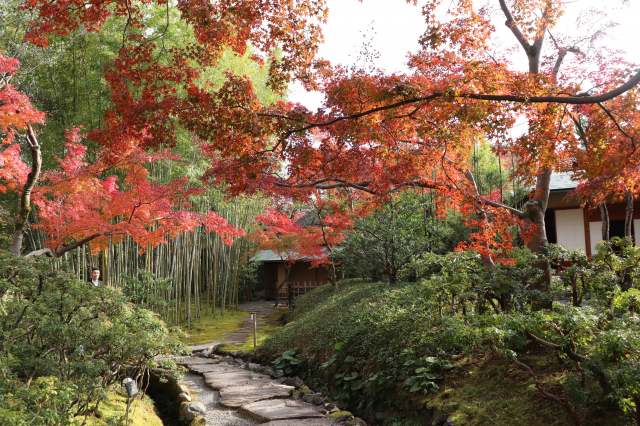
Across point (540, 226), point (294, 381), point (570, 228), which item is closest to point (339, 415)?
point (294, 381)

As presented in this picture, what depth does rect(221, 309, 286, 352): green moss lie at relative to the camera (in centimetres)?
1026

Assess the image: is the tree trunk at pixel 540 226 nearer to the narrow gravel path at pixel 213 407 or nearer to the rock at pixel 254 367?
the narrow gravel path at pixel 213 407

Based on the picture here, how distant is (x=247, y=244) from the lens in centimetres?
2011

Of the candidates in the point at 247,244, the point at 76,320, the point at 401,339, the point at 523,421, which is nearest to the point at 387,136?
the point at 401,339

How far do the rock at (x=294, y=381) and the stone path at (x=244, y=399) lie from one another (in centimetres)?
10

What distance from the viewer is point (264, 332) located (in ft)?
41.6

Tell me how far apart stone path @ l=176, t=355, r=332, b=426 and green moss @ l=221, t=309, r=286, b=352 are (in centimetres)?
138

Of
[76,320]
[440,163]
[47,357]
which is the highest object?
[440,163]

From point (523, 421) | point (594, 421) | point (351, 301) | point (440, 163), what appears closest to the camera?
point (594, 421)

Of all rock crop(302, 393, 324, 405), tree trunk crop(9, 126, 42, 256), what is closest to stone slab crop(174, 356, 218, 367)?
rock crop(302, 393, 324, 405)

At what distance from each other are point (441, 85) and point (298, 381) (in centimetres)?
484

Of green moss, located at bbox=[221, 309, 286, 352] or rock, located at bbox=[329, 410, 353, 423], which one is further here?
green moss, located at bbox=[221, 309, 286, 352]

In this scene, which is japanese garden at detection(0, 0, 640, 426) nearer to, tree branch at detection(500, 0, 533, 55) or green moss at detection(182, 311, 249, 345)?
tree branch at detection(500, 0, 533, 55)

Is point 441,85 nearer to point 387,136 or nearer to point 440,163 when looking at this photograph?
point 387,136
